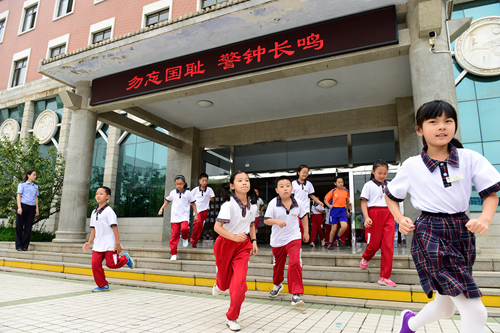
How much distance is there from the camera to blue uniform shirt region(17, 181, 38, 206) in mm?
8414

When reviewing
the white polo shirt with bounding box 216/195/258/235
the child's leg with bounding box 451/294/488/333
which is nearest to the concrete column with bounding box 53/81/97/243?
→ the white polo shirt with bounding box 216/195/258/235

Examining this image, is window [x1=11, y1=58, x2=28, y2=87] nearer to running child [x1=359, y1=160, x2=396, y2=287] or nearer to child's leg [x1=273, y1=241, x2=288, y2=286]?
child's leg [x1=273, y1=241, x2=288, y2=286]

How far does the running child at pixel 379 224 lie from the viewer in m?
4.74

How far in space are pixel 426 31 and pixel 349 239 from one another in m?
6.68

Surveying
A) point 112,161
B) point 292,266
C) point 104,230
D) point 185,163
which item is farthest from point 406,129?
point 112,161

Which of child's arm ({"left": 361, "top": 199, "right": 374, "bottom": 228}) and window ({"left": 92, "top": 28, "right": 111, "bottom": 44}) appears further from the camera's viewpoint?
window ({"left": 92, "top": 28, "right": 111, "bottom": 44})

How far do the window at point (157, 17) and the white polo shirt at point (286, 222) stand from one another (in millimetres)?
12172

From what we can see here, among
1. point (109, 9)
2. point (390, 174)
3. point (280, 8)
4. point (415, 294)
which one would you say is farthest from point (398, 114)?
point (109, 9)

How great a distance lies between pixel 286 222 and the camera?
476 centimetres

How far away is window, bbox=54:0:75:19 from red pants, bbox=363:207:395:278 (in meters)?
19.6

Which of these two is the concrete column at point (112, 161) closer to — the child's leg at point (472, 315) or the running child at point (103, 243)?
the running child at point (103, 243)

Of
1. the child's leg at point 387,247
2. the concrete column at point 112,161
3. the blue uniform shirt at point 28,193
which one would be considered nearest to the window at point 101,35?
the concrete column at point 112,161

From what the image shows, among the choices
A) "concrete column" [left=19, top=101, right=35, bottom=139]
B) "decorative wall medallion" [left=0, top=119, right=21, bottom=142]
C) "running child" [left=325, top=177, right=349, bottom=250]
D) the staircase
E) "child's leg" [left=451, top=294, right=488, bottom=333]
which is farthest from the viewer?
"decorative wall medallion" [left=0, top=119, right=21, bottom=142]

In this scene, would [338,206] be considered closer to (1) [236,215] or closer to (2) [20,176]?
(1) [236,215]
